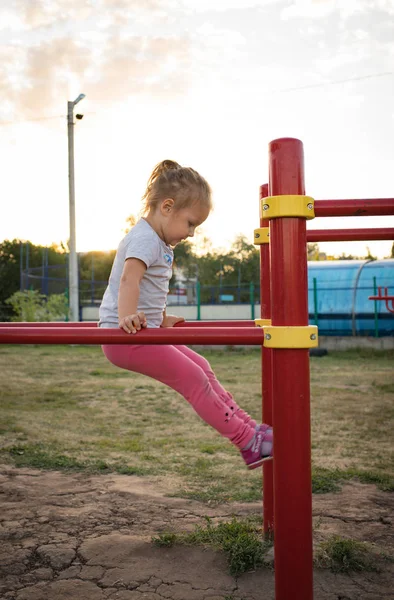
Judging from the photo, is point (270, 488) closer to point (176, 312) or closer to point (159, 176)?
point (159, 176)

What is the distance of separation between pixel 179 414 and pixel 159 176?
10.5ft

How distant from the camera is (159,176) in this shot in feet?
6.60

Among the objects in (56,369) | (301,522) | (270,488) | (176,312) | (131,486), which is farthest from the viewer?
(176,312)

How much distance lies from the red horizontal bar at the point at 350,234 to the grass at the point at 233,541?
1127 mm

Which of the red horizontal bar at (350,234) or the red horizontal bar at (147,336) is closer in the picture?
the red horizontal bar at (147,336)

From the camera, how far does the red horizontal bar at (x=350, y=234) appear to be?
1.93 metres

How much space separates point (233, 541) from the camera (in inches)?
84.4

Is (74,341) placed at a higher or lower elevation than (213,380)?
higher

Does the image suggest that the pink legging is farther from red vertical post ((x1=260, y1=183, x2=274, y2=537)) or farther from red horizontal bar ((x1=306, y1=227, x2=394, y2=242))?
red horizontal bar ((x1=306, y1=227, x2=394, y2=242))

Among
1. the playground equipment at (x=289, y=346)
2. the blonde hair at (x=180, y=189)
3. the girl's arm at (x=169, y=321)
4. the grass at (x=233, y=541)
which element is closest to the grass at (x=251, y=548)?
the grass at (x=233, y=541)

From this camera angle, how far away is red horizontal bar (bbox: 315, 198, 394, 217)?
149 cm

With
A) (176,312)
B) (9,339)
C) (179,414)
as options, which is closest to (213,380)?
(9,339)

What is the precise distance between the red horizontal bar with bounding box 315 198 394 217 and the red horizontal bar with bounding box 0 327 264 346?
36cm

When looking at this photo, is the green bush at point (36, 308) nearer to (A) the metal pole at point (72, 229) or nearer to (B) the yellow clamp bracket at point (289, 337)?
(A) the metal pole at point (72, 229)
